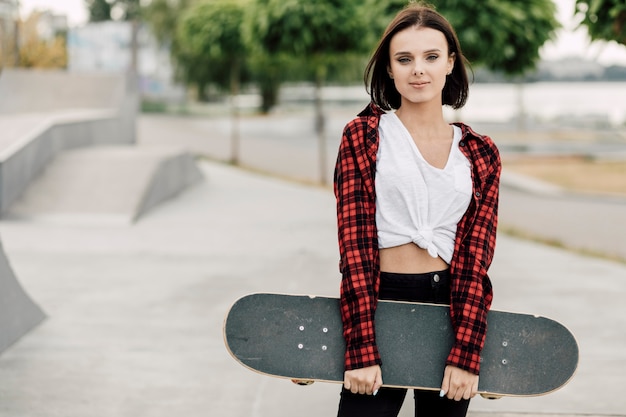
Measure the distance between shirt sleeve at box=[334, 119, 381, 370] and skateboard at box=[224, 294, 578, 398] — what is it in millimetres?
49

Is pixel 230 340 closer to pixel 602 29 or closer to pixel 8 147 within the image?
pixel 602 29

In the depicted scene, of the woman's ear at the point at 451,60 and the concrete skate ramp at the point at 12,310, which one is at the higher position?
the woman's ear at the point at 451,60

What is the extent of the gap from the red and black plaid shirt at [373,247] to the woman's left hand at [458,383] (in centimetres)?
2

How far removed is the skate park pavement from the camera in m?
3.96

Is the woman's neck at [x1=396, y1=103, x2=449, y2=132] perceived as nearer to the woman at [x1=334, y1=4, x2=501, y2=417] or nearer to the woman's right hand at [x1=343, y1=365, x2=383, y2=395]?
the woman at [x1=334, y1=4, x2=501, y2=417]

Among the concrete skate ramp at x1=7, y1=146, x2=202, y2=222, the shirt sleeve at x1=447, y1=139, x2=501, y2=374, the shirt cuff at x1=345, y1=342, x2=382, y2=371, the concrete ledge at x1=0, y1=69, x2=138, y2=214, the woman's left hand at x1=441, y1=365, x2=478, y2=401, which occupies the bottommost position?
the concrete skate ramp at x1=7, y1=146, x2=202, y2=222

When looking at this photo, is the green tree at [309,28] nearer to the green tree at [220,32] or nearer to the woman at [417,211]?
the green tree at [220,32]

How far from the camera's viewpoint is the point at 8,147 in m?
10.1

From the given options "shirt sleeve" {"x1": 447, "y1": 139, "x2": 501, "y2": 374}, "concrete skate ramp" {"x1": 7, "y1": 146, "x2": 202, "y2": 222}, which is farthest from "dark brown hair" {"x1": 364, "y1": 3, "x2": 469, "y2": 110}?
"concrete skate ramp" {"x1": 7, "y1": 146, "x2": 202, "y2": 222}

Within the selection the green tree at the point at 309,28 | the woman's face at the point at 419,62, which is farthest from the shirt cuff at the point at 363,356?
the green tree at the point at 309,28

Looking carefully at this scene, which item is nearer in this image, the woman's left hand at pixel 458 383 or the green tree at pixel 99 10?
the woman's left hand at pixel 458 383

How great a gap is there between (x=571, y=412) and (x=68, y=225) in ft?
21.5

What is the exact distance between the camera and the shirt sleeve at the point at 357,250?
A: 1.99 metres

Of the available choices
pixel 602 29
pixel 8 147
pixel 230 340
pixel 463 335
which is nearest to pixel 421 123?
pixel 463 335
